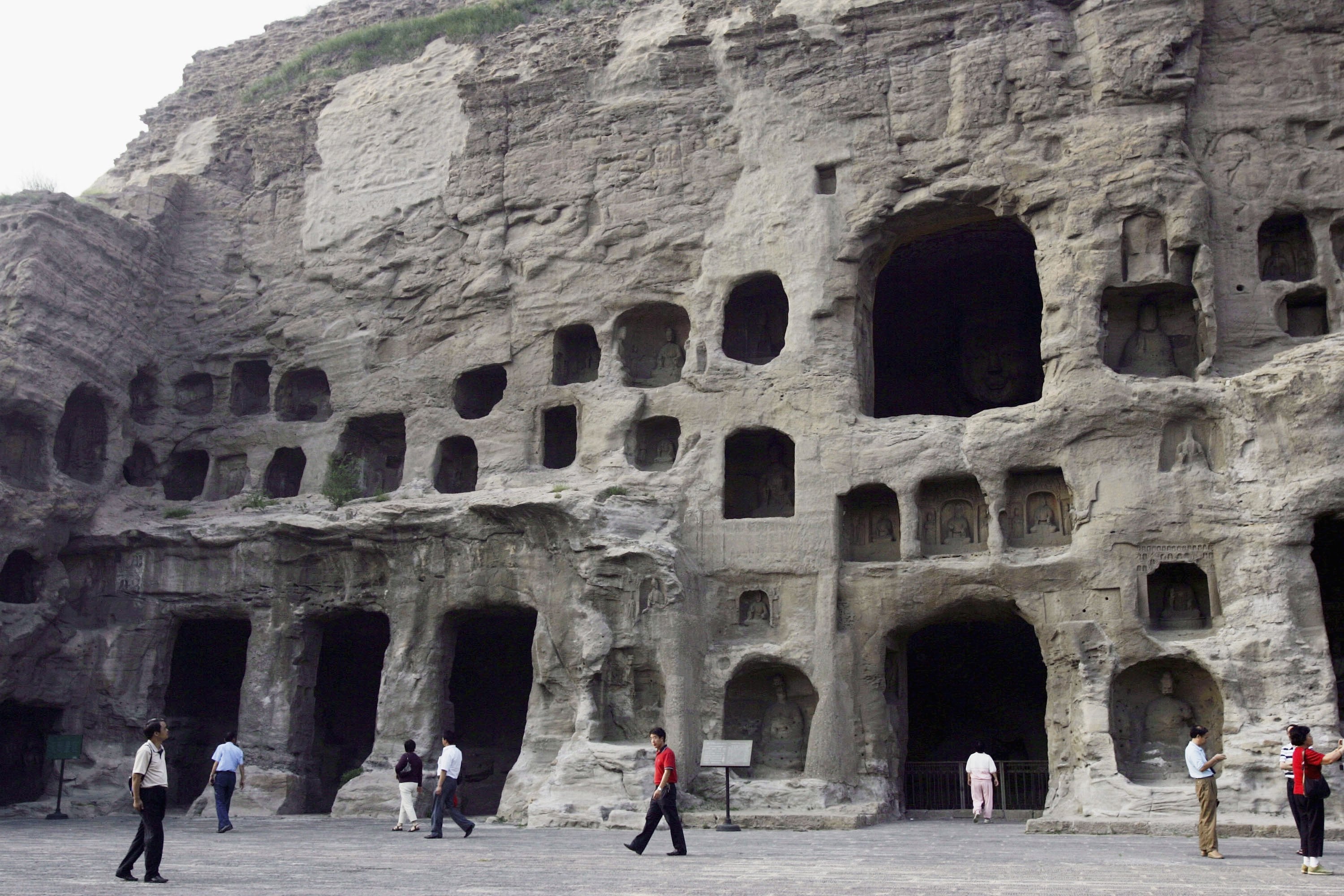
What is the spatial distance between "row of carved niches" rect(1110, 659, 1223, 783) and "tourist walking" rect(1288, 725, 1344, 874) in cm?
701

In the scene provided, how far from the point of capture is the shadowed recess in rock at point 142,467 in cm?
2517

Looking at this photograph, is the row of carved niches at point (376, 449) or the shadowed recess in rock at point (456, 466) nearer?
the shadowed recess in rock at point (456, 466)

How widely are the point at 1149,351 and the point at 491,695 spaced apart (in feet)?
45.8

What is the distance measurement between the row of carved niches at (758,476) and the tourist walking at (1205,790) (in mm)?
10285

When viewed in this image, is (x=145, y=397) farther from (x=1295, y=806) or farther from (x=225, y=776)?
(x=1295, y=806)

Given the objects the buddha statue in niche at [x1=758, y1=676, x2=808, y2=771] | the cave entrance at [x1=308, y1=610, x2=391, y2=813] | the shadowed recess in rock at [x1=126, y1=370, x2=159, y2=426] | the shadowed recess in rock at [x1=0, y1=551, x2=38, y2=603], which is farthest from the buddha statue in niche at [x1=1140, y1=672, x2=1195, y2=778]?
the shadowed recess in rock at [x1=126, y1=370, x2=159, y2=426]

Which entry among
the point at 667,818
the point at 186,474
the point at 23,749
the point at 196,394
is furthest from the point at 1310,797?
the point at 196,394

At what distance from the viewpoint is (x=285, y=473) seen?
25297 mm

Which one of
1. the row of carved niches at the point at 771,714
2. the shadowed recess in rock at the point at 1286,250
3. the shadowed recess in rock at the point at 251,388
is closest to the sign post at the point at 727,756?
the row of carved niches at the point at 771,714

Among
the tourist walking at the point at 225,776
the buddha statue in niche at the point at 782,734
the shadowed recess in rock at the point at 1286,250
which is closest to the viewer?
the tourist walking at the point at 225,776

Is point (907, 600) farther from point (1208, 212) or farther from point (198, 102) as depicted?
point (198, 102)

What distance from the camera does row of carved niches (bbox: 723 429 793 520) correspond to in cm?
2216

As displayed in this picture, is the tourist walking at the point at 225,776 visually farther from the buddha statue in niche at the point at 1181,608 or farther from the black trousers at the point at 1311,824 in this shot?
the buddha statue in niche at the point at 1181,608

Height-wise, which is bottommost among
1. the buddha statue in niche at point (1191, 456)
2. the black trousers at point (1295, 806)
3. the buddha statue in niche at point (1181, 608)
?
the black trousers at point (1295, 806)
